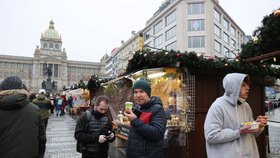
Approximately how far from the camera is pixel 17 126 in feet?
9.27

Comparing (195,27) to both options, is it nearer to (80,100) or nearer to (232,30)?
(232,30)

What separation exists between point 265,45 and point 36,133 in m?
4.99

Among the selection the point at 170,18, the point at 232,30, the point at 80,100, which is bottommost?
the point at 80,100

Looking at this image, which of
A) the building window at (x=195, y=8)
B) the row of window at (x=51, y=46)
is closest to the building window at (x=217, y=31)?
the building window at (x=195, y=8)

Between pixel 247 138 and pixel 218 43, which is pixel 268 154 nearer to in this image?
pixel 247 138

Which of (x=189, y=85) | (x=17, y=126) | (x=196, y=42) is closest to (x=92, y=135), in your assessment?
(x=17, y=126)

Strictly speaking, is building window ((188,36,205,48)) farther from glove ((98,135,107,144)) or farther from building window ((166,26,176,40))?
glove ((98,135,107,144))

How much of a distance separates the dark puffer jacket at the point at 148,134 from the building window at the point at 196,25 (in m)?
45.6

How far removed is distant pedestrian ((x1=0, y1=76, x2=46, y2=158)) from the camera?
279 centimetres

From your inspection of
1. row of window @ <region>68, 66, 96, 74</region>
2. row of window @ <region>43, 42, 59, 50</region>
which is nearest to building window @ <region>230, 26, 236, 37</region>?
row of window @ <region>68, 66, 96, 74</region>

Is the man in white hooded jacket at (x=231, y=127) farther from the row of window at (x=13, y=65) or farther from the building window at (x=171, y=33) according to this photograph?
the row of window at (x=13, y=65)

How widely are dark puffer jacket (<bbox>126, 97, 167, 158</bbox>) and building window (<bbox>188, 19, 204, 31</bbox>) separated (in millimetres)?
45601

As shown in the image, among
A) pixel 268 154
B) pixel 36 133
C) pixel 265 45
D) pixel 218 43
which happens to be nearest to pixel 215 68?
pixel 265 45

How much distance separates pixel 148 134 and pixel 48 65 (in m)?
121
